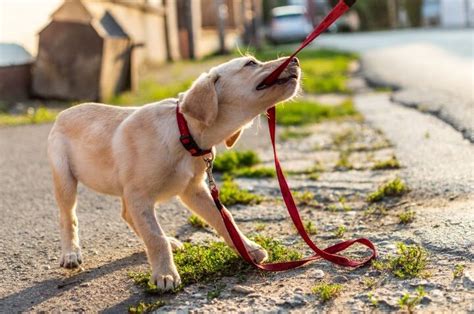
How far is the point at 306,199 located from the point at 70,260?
1.66 meters

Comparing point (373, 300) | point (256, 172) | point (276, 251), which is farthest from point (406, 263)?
point (256, 172)

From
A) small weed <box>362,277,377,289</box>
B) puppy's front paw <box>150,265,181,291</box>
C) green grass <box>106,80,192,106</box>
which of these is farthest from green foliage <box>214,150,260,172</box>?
green grass <box>106,80,192,106</box>

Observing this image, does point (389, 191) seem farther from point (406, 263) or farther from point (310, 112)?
point (310, 112)

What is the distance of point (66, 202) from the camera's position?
3.77 metres

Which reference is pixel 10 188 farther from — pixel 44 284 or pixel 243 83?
pixel 243 83

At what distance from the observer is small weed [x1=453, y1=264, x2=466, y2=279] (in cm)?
288

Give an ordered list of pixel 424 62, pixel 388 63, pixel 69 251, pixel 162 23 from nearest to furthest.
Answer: pixel 69 251 → pixel 424 62 → pixel 388 63 → pixel 162 23

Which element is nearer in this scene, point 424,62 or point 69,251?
point 69,251

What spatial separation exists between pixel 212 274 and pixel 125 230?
3.73 feet

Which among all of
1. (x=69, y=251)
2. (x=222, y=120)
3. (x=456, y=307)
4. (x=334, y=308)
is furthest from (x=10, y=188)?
(x=456, y=307)

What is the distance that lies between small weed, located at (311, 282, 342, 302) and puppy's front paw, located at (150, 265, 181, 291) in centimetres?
61

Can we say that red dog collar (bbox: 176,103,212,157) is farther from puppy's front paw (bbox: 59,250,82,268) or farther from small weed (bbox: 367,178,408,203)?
small weed (bbox: 367,178,408,203)

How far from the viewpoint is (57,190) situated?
3.81m

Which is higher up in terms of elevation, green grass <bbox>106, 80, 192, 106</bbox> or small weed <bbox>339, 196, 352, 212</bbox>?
green grass <bbox>106, 80, 192, 106</bbox>
